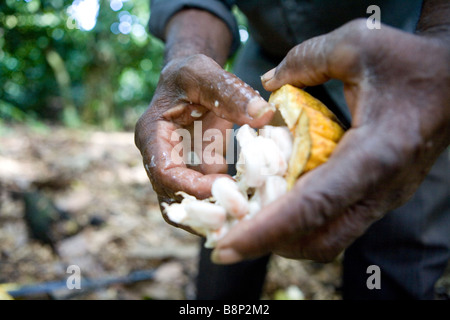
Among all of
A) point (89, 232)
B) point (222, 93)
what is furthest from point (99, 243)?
point (222, 93)

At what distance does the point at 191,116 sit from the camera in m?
0.99

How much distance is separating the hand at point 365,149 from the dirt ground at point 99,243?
3.85ft

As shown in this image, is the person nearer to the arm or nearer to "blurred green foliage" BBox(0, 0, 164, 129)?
the arm

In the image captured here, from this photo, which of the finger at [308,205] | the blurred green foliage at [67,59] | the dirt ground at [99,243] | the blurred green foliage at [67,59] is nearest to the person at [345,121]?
the finger at [308,205]

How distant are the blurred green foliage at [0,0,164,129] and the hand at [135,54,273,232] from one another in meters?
4.50

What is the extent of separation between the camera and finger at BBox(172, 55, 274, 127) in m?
0.75

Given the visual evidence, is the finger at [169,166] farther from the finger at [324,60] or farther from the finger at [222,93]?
the finger at [324,60]

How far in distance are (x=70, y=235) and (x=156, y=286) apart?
650 millimetres

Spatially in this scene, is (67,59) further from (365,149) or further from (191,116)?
(365,149)

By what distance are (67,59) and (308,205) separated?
300 inches

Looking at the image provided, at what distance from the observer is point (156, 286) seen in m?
1.66

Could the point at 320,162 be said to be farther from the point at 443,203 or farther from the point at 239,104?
the point at 443,203

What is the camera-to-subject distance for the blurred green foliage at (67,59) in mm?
5348

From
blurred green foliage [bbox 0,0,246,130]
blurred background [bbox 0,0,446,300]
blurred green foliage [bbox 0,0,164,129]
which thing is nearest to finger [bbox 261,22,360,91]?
blurred background [bbox 0,0,446,300]
